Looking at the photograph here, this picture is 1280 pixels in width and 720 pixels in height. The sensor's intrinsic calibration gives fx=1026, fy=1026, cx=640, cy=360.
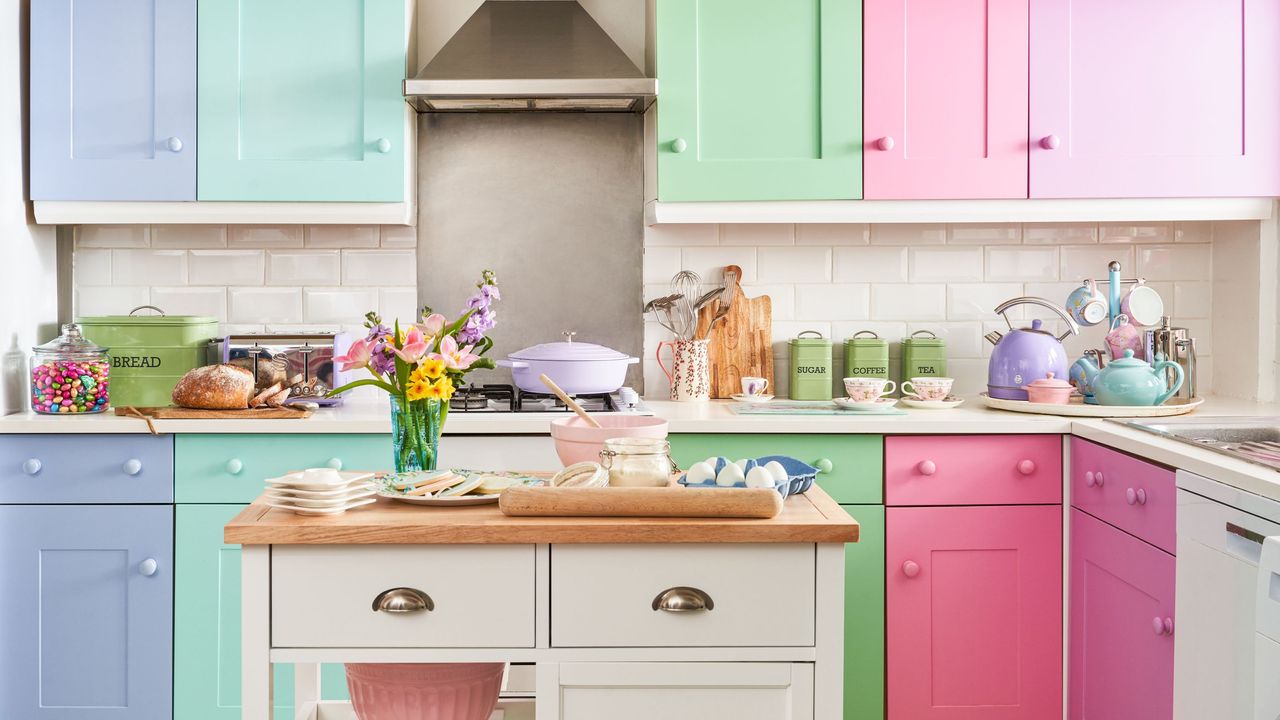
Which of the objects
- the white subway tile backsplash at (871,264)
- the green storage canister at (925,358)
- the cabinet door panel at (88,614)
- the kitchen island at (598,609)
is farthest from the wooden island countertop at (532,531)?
the white subway tile backsplash at (871,264)

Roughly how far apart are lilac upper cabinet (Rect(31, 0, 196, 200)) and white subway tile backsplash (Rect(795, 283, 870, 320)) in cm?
194

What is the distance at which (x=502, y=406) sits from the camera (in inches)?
119

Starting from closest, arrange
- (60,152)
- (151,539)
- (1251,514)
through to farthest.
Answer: (1251,514), (151,539), (60,152)

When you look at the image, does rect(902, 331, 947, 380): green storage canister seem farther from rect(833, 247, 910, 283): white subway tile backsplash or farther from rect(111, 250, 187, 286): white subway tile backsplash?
rect(111, 250, 187, 286): white subway tile backsplash

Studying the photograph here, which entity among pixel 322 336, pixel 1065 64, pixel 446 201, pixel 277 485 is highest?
pixel 1065 64

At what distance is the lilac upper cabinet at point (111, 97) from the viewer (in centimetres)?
298

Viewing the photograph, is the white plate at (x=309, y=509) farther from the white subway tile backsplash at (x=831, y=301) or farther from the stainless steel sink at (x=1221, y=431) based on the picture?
the white subway tile backsplash at (x=831, y=301)

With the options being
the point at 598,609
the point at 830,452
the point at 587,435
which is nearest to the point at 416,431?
the point at 587,435

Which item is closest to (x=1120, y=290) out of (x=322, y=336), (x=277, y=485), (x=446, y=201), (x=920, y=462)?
(x=920, y=462)

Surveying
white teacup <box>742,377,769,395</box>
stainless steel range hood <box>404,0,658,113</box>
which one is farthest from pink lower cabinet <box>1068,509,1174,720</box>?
stainless steel range hood <box>404,0,658,113</box>

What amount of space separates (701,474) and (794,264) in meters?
1.85

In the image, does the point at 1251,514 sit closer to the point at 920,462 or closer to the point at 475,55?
the point at 920,462

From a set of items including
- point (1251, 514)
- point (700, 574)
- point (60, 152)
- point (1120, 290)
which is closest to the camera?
point (700, 574)

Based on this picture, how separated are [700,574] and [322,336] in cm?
192
